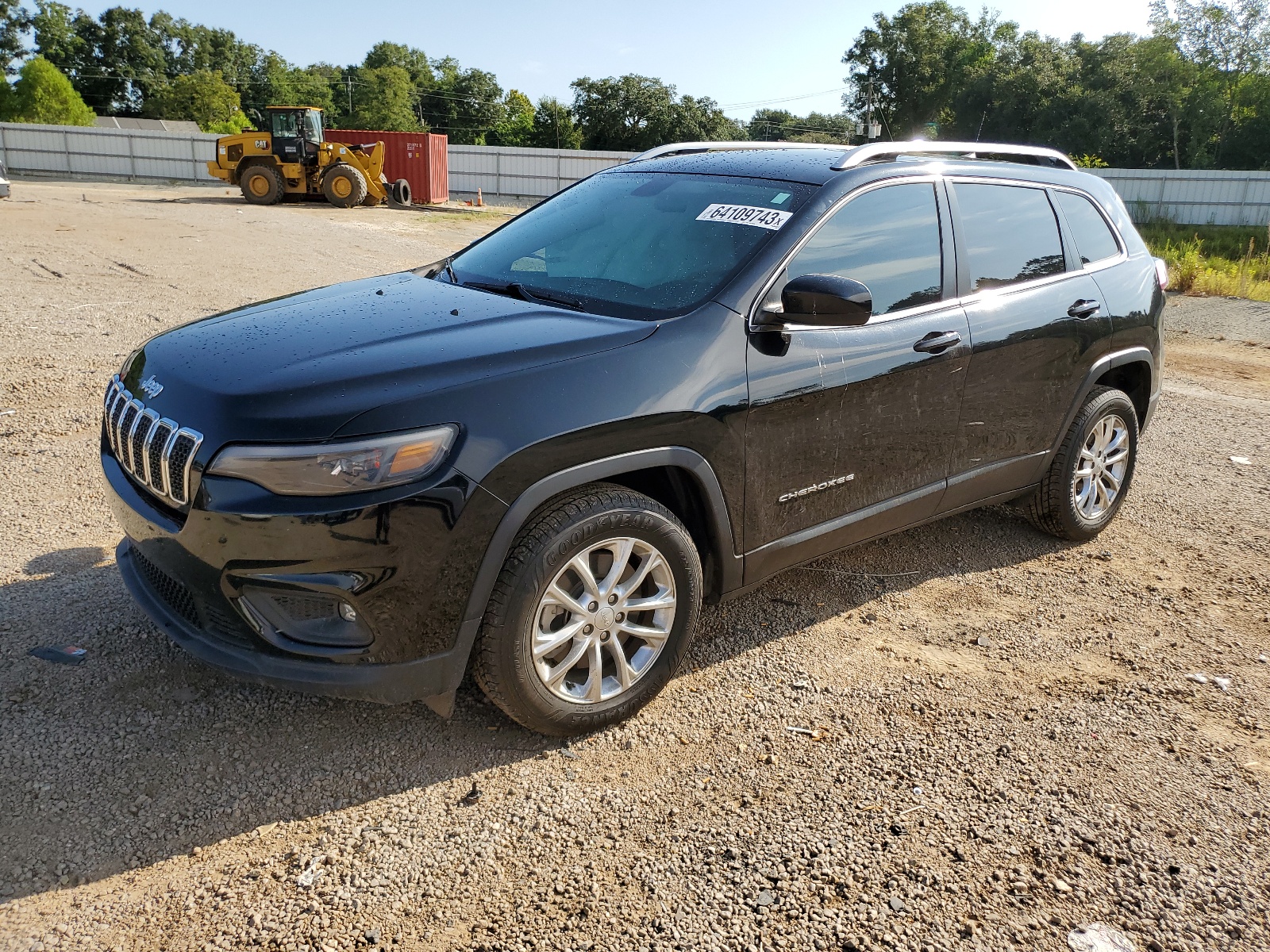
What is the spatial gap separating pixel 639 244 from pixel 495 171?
109 ft

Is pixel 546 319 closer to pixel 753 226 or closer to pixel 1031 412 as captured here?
pixel 753 226

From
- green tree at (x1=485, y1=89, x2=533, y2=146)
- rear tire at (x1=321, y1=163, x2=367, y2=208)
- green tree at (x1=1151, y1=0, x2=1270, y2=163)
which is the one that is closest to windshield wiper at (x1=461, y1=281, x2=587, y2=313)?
rear tire at (x1=321, y1=163, x2=367, y2=208)

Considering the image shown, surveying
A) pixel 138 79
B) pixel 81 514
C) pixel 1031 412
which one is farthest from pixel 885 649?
pixel 138 79

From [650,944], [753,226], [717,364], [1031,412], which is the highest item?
[753,226]

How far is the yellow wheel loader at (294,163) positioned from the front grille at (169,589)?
24405 millimetres

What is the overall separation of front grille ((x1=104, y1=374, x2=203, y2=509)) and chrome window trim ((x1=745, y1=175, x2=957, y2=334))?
1761 millimetres

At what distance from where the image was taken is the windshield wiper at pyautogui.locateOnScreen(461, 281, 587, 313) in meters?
3.39

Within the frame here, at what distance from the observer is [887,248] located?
3.72 metres

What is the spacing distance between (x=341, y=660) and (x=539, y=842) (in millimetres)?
738

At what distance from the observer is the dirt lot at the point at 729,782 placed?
2418 mm

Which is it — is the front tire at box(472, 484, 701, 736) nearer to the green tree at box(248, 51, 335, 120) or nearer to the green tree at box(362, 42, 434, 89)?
the green tree at box(248, 51, 335, 120)

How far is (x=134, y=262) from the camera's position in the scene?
12.5 meters

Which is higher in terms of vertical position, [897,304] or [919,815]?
[897,304]

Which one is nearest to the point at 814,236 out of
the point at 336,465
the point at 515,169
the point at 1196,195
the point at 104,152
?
the point at 336,465
